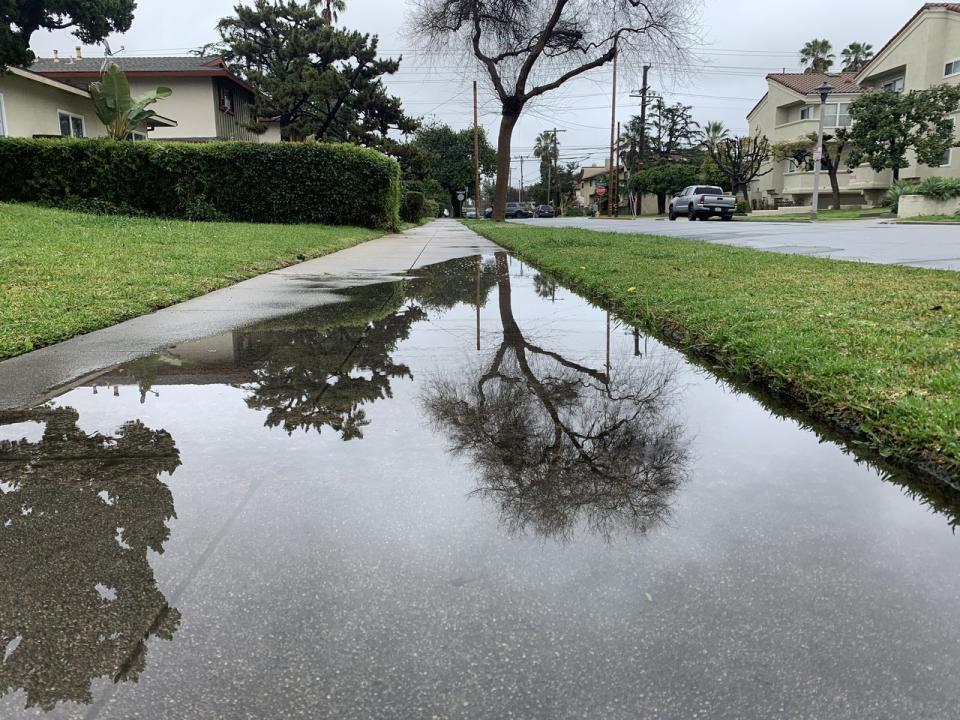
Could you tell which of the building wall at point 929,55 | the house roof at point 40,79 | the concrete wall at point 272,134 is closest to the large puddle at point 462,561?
the house roof at point 40,79

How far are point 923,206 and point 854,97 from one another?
24754mm

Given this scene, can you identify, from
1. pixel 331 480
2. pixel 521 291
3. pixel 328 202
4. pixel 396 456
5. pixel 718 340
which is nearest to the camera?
pixel 331 480

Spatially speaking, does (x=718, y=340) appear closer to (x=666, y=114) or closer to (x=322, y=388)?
(x=322, y=388)

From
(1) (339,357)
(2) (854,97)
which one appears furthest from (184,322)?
(2) (854,97)

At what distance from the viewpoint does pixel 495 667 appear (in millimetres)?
1727

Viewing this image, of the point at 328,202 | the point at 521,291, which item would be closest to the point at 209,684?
the point at 521,291

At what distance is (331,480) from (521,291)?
592 cm

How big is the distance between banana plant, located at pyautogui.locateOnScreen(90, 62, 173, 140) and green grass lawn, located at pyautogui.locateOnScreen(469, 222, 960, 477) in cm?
1601

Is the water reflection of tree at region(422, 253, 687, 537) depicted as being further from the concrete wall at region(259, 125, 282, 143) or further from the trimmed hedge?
the concrete wall at region(259, 125, 282, 143)

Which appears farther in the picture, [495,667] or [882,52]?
[882,52]

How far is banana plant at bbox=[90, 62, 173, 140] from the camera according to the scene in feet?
63.4

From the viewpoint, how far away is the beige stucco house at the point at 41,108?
22375 mm

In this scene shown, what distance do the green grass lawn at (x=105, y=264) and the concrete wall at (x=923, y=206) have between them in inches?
958

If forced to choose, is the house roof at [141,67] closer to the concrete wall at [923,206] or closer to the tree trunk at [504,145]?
the tree trunk at [504,145]
